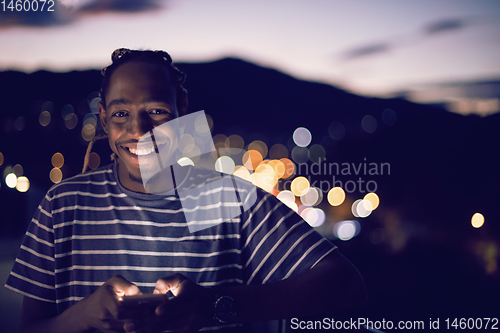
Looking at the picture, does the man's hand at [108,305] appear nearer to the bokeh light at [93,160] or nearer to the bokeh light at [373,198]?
the bokeh light at [93,160]

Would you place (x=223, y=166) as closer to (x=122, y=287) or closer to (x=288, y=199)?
(x=288, y=199)

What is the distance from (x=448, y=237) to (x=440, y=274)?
1232 centimetres

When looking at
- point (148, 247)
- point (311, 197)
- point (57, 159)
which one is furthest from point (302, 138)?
point (148, 247)

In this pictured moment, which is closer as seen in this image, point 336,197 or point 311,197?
point 336,197

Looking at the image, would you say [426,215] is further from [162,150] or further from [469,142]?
[162,150]

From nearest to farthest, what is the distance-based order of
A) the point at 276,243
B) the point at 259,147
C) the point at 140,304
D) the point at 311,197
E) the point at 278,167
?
1. the point at 140,304
2. the point at 276,243
3. the point at 311,197
4. the point at 278,167
5. the point at 259,147

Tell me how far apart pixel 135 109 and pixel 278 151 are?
56.4 metres

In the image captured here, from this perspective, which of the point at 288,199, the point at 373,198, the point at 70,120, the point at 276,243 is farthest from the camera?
the point at 373,198

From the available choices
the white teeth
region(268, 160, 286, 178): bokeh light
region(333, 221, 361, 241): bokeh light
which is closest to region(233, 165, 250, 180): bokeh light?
the white teeth

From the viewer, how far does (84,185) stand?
167 cm

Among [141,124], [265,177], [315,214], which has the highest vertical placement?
[265,177]

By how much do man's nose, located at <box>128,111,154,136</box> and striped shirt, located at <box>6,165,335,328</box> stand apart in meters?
0.27

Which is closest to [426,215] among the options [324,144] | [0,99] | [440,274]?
[440,274]

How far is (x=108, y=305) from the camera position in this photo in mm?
1216
